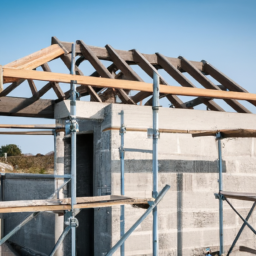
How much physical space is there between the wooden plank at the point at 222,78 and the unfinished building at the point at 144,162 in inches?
13.7

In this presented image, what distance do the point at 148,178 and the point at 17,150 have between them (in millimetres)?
16525

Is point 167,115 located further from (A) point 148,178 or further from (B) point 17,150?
(B) point 17,150

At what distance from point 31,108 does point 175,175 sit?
9.65 feet

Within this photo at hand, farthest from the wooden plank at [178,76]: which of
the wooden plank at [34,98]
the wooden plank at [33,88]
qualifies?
the wooden plank at [33,88]

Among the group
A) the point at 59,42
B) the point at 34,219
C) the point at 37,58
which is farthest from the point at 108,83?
the point at 34,219

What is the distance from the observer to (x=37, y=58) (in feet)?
17.6

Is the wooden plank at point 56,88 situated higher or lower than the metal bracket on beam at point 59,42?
lower

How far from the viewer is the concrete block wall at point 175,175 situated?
5566 mm

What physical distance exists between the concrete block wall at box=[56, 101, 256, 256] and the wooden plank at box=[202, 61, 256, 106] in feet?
3.16

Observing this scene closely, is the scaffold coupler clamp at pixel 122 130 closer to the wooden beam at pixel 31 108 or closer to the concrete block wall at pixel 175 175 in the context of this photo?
the concrete block wall at pixel 175 175

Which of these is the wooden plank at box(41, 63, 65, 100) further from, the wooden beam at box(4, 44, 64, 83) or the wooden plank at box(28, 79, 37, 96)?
the wooden beam at box(4, 44, 64, 83)

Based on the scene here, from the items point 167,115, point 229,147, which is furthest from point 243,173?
point 167,115

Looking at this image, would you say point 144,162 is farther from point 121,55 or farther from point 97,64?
point 121,55

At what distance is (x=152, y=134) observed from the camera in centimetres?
477
